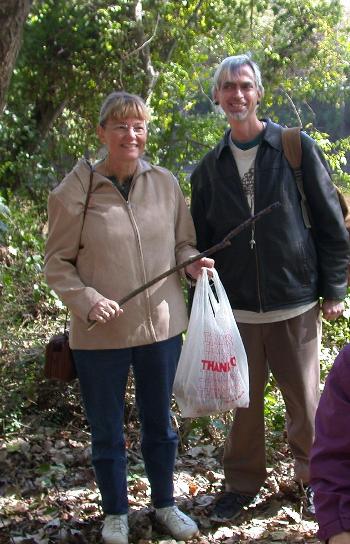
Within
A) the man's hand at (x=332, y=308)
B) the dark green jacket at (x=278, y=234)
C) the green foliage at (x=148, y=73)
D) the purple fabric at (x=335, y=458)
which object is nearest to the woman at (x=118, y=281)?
the dark green jacket at (x=278, y=234)

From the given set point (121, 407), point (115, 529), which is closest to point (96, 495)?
point (115, 529)

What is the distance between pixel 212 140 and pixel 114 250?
5271 mm

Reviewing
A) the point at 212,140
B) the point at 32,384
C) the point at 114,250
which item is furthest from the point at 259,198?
the point at 212,140

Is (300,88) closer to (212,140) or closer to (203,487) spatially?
(212,140)

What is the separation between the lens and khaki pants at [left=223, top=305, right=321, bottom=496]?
3.52 meters

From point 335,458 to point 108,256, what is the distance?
58.9 inches

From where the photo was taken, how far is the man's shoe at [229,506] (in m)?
3.62

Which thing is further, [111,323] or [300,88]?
[300,88]

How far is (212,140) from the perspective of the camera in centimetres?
816

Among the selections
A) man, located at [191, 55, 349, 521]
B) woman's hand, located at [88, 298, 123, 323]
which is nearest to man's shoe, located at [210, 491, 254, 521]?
man, located at [191, 55, 349, 521]

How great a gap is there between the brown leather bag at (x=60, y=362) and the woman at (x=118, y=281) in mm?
88

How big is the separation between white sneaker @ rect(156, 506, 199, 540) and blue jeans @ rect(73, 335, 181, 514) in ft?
0.37

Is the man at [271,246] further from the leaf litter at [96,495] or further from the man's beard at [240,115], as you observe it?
the leaf litter at [96,495]

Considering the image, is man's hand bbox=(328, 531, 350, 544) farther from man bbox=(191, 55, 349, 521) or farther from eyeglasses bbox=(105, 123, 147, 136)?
eyeglasses bbox=(105, 123, 147, 136)
